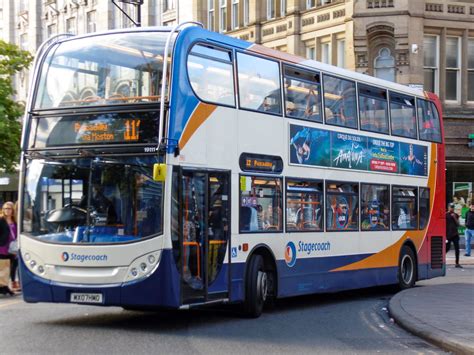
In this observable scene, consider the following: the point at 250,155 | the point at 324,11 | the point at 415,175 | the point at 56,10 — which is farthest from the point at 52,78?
the point at 56,10

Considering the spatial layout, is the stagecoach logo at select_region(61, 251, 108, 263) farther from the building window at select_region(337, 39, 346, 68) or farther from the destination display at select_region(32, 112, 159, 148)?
the building window at select_region(337, 39, 346, 68)

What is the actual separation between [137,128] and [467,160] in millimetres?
27238

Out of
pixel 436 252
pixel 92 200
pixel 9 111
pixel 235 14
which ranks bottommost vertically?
pixel 436 252

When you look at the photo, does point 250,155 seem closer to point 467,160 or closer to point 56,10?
point 467,160

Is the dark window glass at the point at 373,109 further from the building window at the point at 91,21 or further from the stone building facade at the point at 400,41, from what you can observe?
the building window at the point at 91,21

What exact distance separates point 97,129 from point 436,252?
1092cm

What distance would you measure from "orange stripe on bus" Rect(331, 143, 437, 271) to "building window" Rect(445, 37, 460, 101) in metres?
17.6

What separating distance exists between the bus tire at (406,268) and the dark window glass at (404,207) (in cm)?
54

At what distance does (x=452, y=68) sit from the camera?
3791 centimetres

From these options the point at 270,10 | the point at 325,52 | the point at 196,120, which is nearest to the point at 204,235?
the point at 196,120

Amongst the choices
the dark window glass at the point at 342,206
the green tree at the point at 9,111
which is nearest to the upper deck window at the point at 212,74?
the dark window glass at the point at 342,206

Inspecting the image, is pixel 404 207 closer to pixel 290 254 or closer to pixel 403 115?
pixel 403 115

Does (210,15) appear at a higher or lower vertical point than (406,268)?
higher

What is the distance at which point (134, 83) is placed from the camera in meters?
12.8
